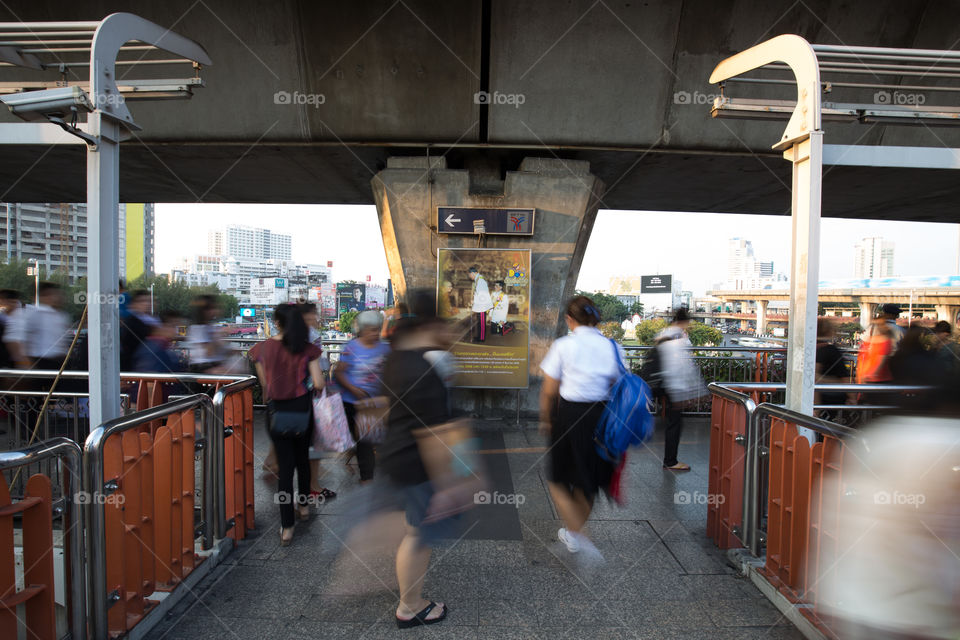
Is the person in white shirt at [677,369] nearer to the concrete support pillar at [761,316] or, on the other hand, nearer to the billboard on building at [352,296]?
the billboard on building at [352,296]

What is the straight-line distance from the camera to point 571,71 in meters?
6.89

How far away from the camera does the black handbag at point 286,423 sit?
3.94 meters

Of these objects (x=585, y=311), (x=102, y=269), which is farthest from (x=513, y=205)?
(x=102, y=269)

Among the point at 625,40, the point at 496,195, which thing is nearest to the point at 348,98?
the point at 496,195

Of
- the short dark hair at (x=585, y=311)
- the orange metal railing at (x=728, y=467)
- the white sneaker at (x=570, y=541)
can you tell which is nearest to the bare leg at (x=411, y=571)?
the white sneaker at (x=570, y=541)

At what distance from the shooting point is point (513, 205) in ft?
25.4

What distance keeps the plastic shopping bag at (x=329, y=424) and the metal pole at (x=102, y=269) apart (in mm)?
1569

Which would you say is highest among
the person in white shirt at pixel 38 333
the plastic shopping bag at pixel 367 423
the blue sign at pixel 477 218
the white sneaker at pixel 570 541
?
the blue sign at pixel 477 218

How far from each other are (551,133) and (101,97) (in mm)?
5531

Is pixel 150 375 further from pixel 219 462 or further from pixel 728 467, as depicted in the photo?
pixel 728 467

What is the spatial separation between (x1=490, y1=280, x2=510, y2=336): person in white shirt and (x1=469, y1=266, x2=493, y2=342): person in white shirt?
0.07 meters

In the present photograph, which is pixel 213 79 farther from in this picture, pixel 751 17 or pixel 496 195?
pixel 751 17

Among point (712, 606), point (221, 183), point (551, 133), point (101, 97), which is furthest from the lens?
point (221, 183)

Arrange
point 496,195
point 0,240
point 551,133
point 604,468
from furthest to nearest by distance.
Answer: point 0,240 < point 496,195 < point 551,133 < point 604,468
